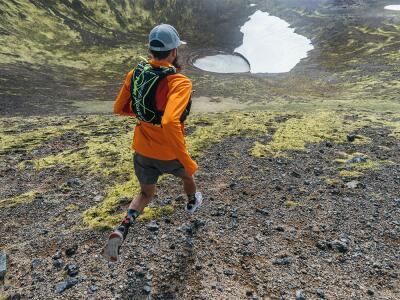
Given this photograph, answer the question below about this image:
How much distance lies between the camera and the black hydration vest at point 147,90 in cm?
663

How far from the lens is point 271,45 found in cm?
9125

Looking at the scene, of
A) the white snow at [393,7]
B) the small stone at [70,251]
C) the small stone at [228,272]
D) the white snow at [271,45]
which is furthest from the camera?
the white snow at [393,7]

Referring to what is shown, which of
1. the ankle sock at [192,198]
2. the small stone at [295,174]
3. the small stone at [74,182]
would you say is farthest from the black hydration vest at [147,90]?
the small stone at [295,174]

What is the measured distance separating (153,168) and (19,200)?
6.27m

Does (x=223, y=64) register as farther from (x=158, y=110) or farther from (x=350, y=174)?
(x=158, y=110)

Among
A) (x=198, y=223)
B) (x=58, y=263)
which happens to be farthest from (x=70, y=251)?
(x=198, y=223)

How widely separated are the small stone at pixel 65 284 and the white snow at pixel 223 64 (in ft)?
232

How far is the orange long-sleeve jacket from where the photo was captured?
610cm

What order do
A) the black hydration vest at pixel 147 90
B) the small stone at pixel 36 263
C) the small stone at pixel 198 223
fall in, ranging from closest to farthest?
the black hydration vest at pixel 147 90, the small stone at pixel 36 263, the small stone at pixel 198 223

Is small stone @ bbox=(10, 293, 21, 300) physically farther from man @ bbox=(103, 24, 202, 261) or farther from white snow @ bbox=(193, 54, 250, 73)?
white snow @ bbox=(193, 54, 250, 73)

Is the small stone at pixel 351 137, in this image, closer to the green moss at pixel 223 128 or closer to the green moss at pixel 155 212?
the green moss at pixel 223 128

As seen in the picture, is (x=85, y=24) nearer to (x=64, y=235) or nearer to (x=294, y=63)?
(x=294, y=63)

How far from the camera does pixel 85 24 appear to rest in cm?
8519

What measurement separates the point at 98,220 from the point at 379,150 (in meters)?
12.9
